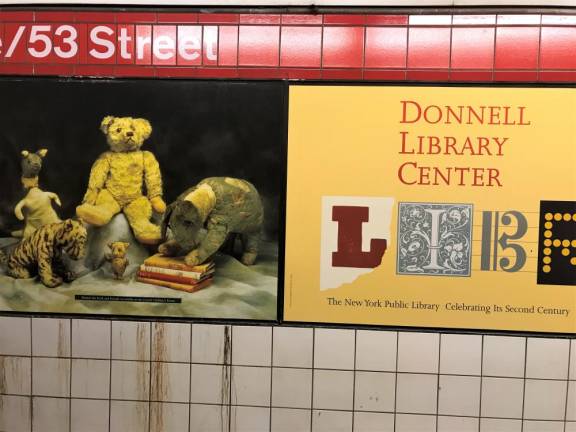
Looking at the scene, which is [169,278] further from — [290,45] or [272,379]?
[290,45]

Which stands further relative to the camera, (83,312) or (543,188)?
(83,312)

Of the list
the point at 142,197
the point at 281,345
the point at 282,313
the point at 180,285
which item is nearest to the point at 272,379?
the point at 281,345

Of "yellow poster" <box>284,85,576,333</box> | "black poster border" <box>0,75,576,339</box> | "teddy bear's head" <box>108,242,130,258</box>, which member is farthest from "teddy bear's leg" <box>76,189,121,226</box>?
"yellow poster" <box>284,85,576,333</box>

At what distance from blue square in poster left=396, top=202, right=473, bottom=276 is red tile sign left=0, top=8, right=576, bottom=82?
724mm

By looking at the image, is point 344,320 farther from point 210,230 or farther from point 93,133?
point 93,133

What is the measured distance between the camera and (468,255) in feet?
9.57

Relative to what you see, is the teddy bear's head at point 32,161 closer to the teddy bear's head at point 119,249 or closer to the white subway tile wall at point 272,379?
the teddy bear's head at point 119,249

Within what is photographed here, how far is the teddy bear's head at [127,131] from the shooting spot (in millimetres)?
2988

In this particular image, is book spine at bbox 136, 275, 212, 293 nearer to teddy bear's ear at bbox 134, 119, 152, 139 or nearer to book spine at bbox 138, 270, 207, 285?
book spine at bbox 138, 270, 207, 285

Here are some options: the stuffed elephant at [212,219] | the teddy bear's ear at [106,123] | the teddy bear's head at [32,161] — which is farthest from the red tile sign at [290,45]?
the stuffed elephant at [212,219]

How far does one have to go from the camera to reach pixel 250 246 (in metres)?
3.00

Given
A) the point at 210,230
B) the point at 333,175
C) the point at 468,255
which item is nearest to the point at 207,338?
the point at 210,230

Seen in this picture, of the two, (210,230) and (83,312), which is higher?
(210,230)

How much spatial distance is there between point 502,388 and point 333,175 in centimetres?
152
